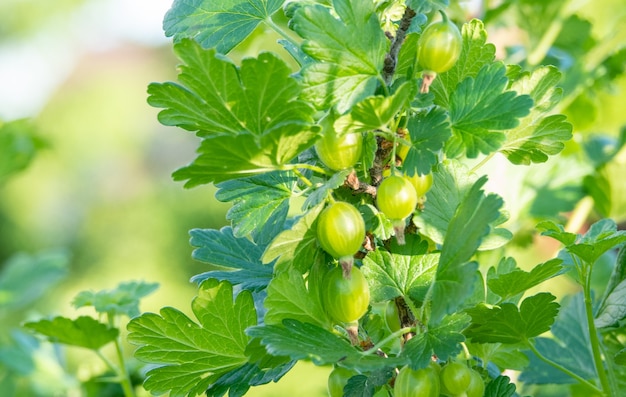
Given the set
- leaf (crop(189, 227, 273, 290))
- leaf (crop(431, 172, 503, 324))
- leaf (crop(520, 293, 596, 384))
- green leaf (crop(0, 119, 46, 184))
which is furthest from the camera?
green leaf (crop(0, 119, 46, 184))

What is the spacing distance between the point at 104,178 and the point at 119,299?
17.7 feet

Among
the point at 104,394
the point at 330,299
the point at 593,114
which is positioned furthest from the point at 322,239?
the point at 593,114

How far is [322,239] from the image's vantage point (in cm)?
35

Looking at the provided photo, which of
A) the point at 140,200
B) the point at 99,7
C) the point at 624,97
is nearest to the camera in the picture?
the point at 624,97

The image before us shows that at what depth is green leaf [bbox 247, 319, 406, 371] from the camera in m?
0.33

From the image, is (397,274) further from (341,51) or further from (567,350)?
(567,350)

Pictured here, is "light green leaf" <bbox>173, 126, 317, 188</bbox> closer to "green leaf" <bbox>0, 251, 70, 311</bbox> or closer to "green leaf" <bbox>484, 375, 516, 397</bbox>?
"green leaf" <bbox>484, 375, 516, 397</bbox>

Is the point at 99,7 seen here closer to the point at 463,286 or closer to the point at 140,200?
the point at 140,200

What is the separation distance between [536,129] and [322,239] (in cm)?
15

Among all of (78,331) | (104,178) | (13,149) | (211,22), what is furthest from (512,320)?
(104,178)

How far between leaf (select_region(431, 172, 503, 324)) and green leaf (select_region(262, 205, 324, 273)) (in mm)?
67

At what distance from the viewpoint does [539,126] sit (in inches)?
16.0

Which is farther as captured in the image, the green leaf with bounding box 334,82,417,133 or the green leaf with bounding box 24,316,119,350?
the green leaf with bounding box 24,316,119,350

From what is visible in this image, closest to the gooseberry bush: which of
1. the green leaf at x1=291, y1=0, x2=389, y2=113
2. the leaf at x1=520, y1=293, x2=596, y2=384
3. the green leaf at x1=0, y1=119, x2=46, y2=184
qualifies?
the green leaf at x1=291, y1=0, x2=389, y2=113
